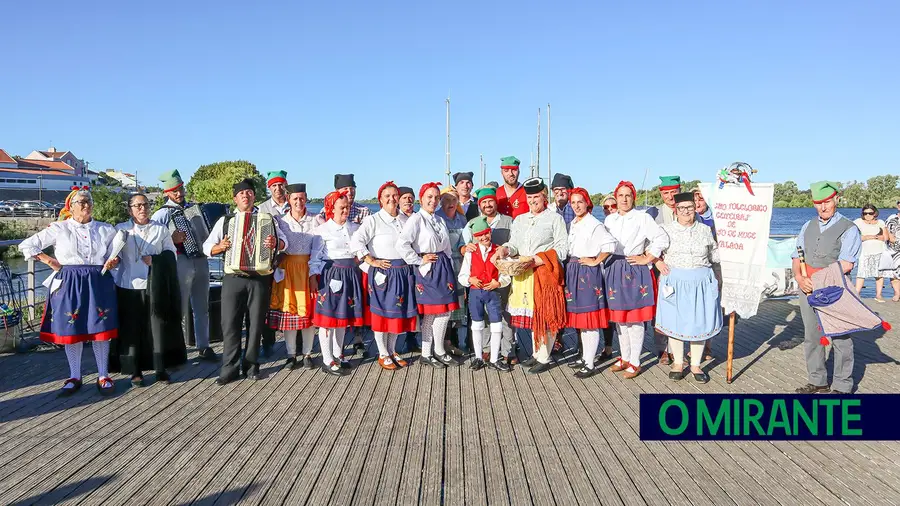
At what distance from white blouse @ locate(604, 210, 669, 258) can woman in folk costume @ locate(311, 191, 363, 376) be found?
2.16m

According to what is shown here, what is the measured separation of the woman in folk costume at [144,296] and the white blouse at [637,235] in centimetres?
361

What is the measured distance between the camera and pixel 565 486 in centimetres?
273

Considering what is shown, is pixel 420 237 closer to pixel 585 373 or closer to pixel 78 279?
pixel 585 373

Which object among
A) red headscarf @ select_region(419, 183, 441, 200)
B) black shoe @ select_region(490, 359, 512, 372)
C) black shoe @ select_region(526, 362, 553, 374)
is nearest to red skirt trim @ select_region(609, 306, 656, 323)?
black shoe @ select_region(526, 362, 553, 374)

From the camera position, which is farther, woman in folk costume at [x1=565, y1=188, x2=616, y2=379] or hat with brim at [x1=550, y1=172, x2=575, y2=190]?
hat with brim at [x1=550, y1=172, x2=575, y2=190]

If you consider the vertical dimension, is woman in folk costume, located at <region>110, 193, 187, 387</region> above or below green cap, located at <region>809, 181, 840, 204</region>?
below

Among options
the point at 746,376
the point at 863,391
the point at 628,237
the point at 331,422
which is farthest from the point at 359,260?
the point at 863,391

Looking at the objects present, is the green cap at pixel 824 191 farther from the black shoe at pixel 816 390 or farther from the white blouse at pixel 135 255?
the white blouse at pixel 135 255

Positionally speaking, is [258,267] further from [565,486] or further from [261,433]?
[565,486]

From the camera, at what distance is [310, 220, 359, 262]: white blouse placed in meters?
4.56

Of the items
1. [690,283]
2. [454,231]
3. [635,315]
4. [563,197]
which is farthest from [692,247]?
[454,231]

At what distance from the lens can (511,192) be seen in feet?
17.4

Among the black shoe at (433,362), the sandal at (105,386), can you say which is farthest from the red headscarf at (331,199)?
the sandal at (105,386)

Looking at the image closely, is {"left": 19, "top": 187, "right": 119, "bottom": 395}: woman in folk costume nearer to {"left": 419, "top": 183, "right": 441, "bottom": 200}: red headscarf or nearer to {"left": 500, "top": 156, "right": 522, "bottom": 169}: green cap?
{"left": 419, "top": 183, "right": 441, "bottom": 200}: red headscarf
